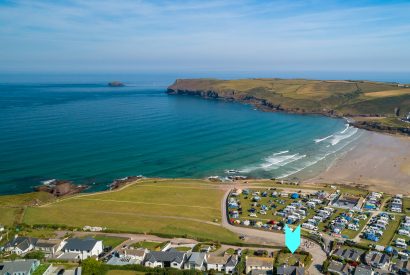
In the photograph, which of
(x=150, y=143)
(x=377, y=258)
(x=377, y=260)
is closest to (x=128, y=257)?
(x=377, y=260)

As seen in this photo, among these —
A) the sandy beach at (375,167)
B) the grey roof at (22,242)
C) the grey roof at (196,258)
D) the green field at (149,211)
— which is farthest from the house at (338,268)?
the sandy beach at (375,167)

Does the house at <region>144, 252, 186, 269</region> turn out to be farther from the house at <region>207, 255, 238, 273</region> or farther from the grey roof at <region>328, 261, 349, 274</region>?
the grey roof at <region>328, 261, 349, 274</region>

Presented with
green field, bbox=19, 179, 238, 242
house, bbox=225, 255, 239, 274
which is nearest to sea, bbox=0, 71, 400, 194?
green field, bbox=19, 179, 238, 242

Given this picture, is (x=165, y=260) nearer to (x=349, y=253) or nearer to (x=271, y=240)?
(x=271, y=240)

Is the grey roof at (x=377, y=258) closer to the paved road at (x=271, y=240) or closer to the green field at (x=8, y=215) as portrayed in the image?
the paved road at (x=271, y=240)

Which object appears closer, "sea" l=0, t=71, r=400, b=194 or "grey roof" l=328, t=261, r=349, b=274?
"grey roof" l=328, t=261, r=349, b=274
